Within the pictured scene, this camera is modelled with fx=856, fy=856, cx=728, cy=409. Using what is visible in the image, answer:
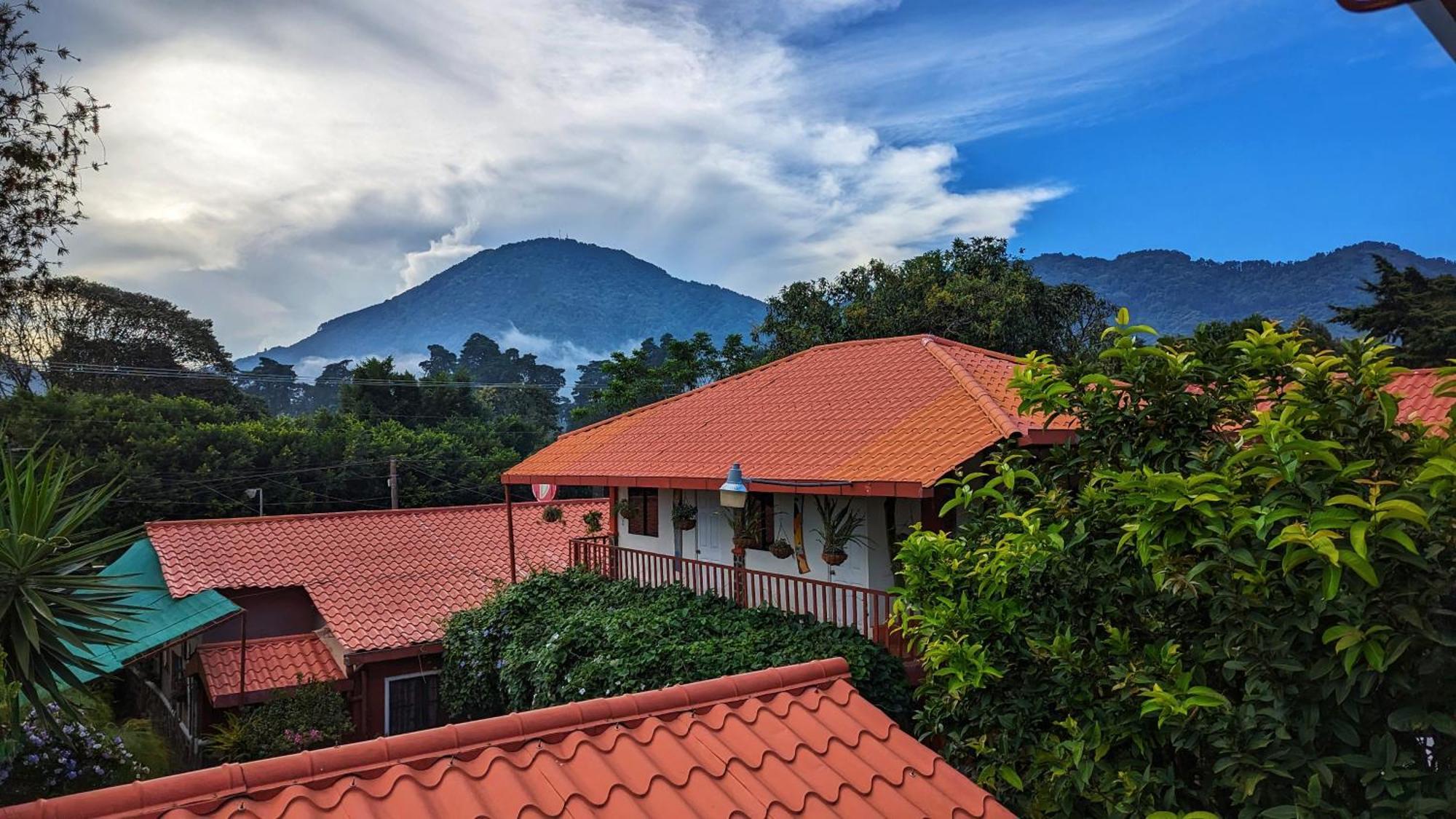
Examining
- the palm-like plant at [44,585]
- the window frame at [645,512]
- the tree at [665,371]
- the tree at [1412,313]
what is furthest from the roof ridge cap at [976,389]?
the tree at [665,371]

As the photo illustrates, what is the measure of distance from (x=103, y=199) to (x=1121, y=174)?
46003 mm

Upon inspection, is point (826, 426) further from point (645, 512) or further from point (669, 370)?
point (669, 370)

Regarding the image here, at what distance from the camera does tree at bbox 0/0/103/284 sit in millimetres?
8508

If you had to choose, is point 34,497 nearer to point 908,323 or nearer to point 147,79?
point 147,79

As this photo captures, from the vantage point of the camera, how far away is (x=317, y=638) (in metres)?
16.5

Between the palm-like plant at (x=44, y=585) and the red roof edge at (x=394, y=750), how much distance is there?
3.17m

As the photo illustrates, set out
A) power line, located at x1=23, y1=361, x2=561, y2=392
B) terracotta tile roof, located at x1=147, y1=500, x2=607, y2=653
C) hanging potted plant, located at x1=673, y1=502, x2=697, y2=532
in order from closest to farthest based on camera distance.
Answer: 1. hanging potted plant, located at x1=673, y1=502, x2=697, y2=532
2. terracotta tile roof, located at x1=147, y1=500, x2=607, y2=653
3. power line, located at x1=23, y1=361, x2=561, y2=392

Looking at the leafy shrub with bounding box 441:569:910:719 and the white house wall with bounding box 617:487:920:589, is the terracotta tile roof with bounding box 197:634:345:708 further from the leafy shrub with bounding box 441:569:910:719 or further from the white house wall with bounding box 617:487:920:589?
the white house wall with bounding box 617:487:920:589

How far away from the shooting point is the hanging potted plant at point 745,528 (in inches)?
469

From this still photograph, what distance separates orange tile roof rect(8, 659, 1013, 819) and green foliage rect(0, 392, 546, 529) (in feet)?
87.3

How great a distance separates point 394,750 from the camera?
3.71m

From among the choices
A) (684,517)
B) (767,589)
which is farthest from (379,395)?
(767,589)

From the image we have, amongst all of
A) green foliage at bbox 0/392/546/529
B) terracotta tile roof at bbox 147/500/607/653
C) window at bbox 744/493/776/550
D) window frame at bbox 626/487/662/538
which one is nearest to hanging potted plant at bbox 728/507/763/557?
window at bbox 744/493/776/550

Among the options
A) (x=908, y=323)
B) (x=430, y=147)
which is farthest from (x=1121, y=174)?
(x=430, y=147)
